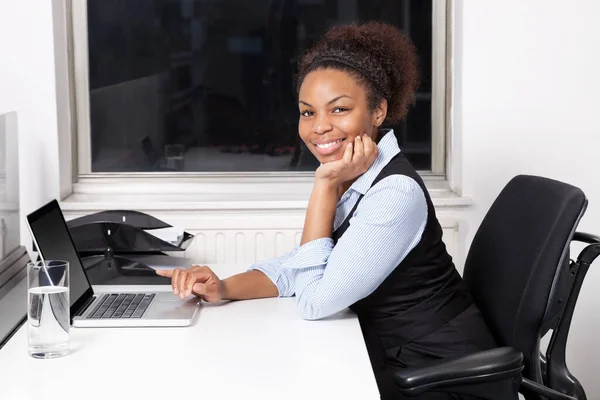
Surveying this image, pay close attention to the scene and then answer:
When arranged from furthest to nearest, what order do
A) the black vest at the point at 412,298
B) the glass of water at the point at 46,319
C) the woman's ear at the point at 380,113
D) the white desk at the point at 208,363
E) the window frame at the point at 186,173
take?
the window frame at the point at 186,173 < the woman's ear at the point at 380,113 < the black vest at the point at 412,298 < the glass of water at the point at 46,319 < the white desk at the point at 208,363

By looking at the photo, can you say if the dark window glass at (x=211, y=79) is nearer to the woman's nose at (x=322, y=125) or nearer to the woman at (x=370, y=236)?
the woman at (x=370, y=236)

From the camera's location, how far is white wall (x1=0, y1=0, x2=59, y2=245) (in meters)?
2.62

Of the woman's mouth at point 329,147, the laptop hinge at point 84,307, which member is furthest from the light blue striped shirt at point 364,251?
the laptop hinge at point 84,307

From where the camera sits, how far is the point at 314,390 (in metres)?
1.30

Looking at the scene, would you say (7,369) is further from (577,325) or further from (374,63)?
(577,325)

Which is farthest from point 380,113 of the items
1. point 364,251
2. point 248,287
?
point 248,287

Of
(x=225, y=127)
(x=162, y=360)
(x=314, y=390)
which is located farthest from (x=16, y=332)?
(x=225, y=127)

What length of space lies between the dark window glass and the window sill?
6 cm

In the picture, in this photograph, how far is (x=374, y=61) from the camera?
182 cm

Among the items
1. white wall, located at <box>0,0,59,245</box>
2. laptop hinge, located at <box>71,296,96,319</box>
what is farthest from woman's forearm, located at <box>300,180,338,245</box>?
white wall, located at <box>0,0,59,245</box>

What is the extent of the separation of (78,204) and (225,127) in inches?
23.4

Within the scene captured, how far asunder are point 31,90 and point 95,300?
1.08 meters

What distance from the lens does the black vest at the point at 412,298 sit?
1733mm

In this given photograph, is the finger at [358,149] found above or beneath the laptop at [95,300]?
above
